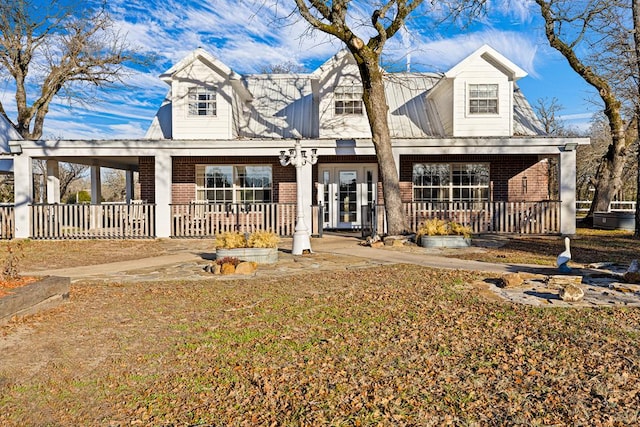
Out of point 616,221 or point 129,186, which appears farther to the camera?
point 129,186

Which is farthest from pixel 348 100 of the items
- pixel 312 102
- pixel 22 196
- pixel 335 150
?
pixel 22 196

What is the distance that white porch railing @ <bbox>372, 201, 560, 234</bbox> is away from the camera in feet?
47.0

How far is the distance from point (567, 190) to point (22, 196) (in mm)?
16481

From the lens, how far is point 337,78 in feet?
53.9

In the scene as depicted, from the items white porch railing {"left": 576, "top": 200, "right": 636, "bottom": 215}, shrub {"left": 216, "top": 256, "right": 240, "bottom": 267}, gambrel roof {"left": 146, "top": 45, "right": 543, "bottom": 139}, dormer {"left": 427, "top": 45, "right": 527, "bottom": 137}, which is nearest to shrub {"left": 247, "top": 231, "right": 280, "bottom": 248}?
shrub {"left": 216, "top": 256, "right": 240, "bottom": 267}

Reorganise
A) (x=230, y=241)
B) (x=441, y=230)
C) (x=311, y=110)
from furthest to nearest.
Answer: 1. (x=311, y=110)
2. (x=441, y=230)
3. (x=230, y=241)

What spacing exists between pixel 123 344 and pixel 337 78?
13.6 meters

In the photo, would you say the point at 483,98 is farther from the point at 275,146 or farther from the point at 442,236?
the point at 275,146

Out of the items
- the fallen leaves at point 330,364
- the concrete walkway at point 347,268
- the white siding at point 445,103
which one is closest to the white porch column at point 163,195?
the concrete walkway at point 347,268

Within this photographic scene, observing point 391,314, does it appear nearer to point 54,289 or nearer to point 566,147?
A: point 54,289

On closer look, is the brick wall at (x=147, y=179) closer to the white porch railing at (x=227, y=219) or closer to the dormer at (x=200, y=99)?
the dormer at (x=200, y=99)

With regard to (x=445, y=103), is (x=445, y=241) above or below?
below

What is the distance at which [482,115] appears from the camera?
15836mm

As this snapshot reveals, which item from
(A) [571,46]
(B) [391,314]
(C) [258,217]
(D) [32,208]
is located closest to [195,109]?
(C) [258,217]
